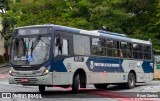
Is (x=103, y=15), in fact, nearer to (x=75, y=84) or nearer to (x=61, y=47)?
(x=75, y=84)

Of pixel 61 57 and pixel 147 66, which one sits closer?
pixel 61 57

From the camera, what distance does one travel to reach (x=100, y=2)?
45.8 meters

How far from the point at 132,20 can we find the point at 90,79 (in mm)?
26374

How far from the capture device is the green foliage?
42.3m

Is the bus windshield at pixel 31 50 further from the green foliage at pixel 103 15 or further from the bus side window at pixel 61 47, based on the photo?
the green foliage at pixel 103 15

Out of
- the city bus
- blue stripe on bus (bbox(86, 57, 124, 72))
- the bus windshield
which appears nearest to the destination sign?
the city bus

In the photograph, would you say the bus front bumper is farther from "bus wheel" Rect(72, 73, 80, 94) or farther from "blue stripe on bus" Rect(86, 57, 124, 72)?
"blue stripe on bus" Rect(86, 57, 124, 72)

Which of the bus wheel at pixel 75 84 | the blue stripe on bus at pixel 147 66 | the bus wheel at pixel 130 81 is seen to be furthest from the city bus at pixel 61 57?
the blue stripe on bus at pixel 147 66

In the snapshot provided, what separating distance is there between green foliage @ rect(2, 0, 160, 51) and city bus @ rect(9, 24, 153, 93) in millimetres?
20634

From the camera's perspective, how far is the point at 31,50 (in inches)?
658

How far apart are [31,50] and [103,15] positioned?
86.9 feet

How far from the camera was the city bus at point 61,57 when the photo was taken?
16.5 m

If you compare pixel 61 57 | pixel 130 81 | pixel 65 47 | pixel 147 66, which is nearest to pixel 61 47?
pixel 65 47

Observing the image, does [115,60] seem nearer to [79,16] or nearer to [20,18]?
[79,16]
